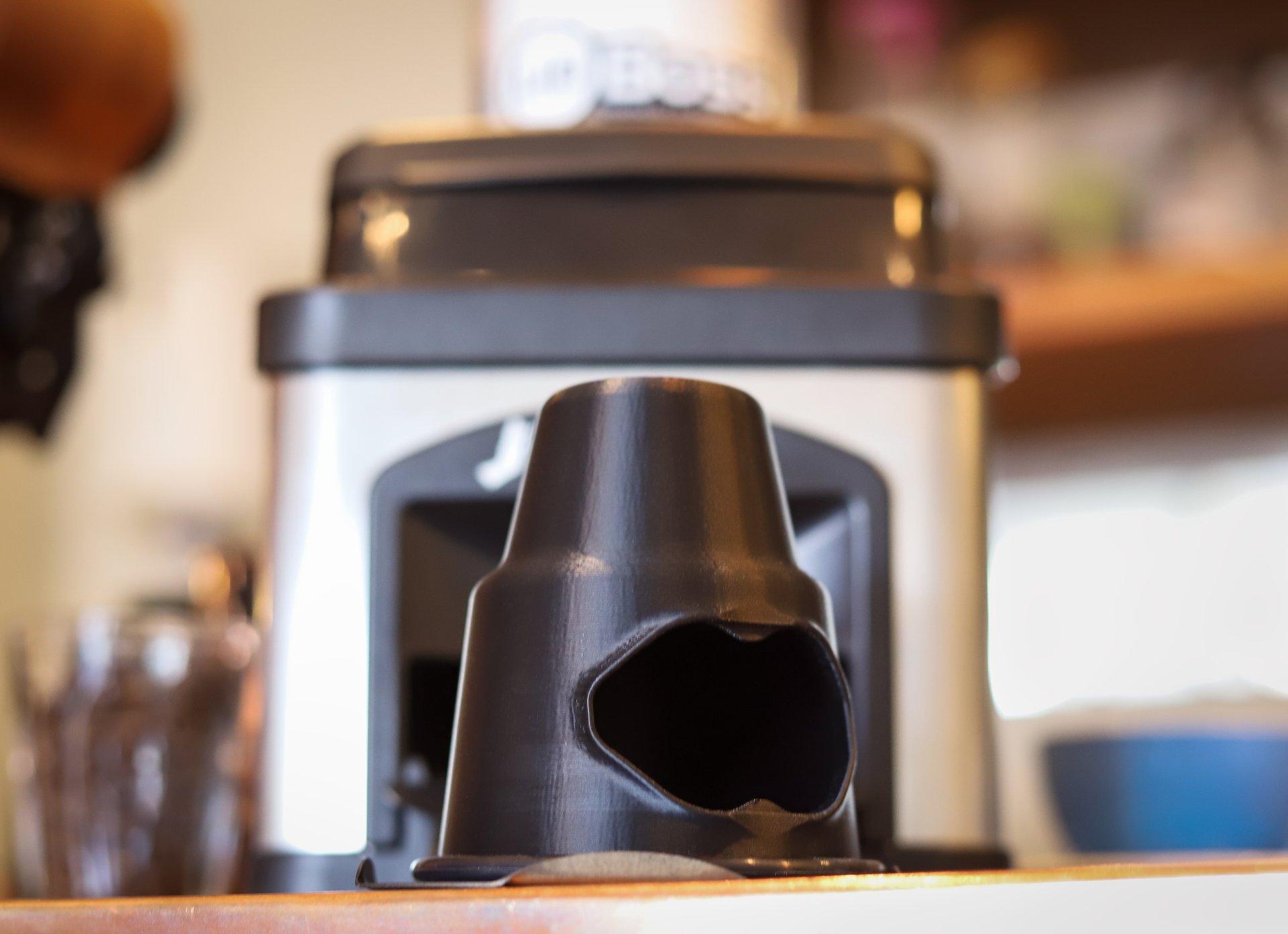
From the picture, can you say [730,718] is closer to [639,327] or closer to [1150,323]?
[639,327]

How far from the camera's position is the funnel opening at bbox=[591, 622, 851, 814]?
380mm

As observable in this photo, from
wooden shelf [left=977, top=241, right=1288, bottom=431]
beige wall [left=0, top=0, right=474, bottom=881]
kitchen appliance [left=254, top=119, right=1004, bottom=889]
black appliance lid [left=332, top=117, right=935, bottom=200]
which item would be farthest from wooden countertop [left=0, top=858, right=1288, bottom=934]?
wooden shelf [left=977, top=241, right=1288, bottom=431]

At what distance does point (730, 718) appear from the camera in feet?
1.29

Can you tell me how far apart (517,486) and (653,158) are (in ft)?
0.50

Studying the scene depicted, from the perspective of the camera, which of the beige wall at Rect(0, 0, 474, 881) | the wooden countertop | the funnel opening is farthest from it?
the beige wall at Rect(0, 0, 474, 881)

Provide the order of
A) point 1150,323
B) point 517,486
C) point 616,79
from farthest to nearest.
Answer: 1. point 1150,323
2. point 616,79
3. point 517,486

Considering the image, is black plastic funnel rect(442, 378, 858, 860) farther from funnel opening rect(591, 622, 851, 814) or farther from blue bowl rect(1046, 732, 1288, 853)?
blue bowl rect(1046, 732, 1288, 853)

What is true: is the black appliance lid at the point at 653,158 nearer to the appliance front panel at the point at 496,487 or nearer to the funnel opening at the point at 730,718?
the appliance front panel at the point at 496,487

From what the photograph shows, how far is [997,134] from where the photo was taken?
1.63 metres

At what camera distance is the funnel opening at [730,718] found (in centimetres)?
38

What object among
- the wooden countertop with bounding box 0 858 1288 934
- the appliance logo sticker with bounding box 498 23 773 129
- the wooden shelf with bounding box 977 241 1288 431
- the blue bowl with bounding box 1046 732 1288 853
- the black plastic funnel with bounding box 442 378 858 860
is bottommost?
the blue bowl with bounding box 1046 732 1288 853

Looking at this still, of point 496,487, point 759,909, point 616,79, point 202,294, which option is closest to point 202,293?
point 202,294

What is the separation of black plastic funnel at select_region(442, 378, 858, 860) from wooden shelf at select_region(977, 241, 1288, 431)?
103 cm

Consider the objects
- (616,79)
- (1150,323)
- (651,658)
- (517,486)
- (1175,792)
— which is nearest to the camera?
(651,658)
